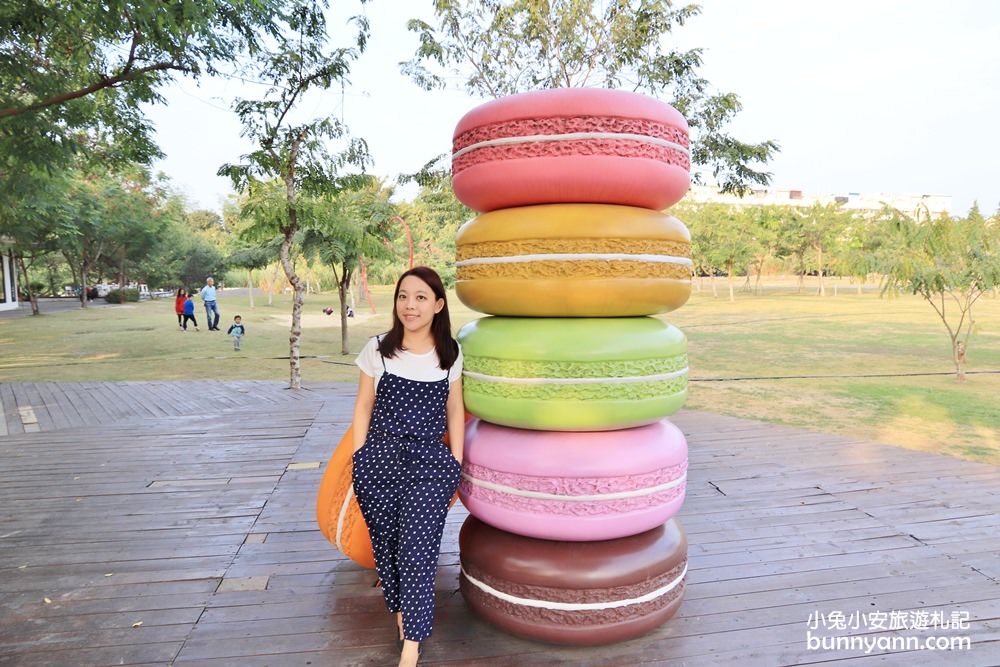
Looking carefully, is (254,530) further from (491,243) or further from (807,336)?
(807,336)

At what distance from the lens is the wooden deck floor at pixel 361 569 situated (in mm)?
2359

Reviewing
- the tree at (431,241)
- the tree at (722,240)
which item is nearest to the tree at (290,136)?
the tree at (431,241)

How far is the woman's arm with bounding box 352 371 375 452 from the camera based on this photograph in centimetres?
241

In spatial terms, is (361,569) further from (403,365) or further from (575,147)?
(575,147)

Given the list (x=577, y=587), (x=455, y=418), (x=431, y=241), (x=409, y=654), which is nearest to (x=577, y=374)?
(x=455, y=418)

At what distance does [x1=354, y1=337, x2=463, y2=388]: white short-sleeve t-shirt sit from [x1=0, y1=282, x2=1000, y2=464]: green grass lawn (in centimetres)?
654

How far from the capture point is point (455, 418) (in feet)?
8.16

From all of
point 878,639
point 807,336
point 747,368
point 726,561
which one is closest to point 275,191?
point 726,561

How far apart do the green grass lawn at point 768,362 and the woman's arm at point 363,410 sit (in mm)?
6707

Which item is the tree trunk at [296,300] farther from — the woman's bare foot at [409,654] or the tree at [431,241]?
the tree at [431,241]

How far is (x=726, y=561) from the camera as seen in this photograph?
10.2ft

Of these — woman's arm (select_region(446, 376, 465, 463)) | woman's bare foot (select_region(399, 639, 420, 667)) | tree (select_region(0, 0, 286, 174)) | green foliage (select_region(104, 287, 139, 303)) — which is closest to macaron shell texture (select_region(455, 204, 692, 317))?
woman's arm (select_region(446, 376, 465, 463))

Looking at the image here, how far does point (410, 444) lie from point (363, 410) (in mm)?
242

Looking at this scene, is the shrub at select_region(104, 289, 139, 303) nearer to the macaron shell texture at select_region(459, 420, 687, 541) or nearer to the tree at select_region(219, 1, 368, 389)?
the tree at select_region(219, 1, 368, 389)
